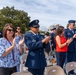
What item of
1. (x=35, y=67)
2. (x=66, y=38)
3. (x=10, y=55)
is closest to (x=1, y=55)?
(x=10, y=55)

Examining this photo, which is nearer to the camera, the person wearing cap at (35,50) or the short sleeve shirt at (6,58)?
the short sleeve shirt at (6,58)

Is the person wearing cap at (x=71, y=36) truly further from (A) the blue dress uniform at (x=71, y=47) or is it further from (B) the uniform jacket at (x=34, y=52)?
(B) the uniform jacket at (x=34, y=52)

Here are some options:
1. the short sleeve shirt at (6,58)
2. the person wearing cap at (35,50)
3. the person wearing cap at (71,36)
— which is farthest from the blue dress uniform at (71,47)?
the short sleeve shirt at (6,58)

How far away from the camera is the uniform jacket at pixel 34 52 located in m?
3.83

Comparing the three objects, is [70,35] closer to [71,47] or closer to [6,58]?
[71,47]

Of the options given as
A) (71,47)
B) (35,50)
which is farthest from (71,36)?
(35,50)

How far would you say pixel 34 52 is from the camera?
3.93 m

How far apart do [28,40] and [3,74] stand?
75 centimetres

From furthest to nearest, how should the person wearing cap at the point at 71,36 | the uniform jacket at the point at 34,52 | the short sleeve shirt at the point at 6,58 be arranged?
the person wearing cap at the point at 71,36
the uniform jacket at the point at 34,52
the short sleeve shirt at the point at 6,58

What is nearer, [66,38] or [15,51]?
[15,51]

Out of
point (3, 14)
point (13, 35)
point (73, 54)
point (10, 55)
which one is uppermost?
point (3, 14)

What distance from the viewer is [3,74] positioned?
352 centimetres

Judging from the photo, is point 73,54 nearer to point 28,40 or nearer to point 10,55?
point 28,40

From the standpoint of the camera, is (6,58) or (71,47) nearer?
(6,58)
